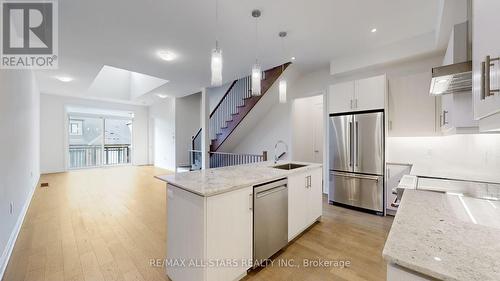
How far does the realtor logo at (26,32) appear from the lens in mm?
2365

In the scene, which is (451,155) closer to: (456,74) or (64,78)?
(456,74)

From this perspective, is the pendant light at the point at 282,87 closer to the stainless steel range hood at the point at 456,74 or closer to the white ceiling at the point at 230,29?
the white ceiling at the point at 230,29

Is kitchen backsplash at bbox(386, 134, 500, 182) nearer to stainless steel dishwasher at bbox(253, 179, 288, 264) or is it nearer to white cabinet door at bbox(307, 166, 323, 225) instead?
white cabinet door at bbox(307, 166, 323, 225)

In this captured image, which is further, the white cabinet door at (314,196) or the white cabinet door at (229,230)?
the white cabinet door at (314,196)

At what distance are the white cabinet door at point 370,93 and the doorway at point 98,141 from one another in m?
8.99

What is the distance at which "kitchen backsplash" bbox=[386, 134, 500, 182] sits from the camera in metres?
2.39

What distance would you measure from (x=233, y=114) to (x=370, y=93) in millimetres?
3363

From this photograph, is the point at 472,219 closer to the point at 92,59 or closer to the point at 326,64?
the point at 326,64

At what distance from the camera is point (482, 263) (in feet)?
2.31

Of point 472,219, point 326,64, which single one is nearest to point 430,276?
point 472,219

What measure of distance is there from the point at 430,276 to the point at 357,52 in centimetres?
385

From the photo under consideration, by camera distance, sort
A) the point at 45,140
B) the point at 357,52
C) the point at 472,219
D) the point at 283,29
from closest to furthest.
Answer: the point at 472,219 < the point at 283,29 < the point at 357,52 < the point at 45,140

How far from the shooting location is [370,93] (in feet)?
11.3

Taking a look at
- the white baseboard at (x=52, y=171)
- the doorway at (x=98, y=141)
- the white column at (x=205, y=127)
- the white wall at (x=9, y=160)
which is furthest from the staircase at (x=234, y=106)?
the white baseboard at (x=52, y=171)
